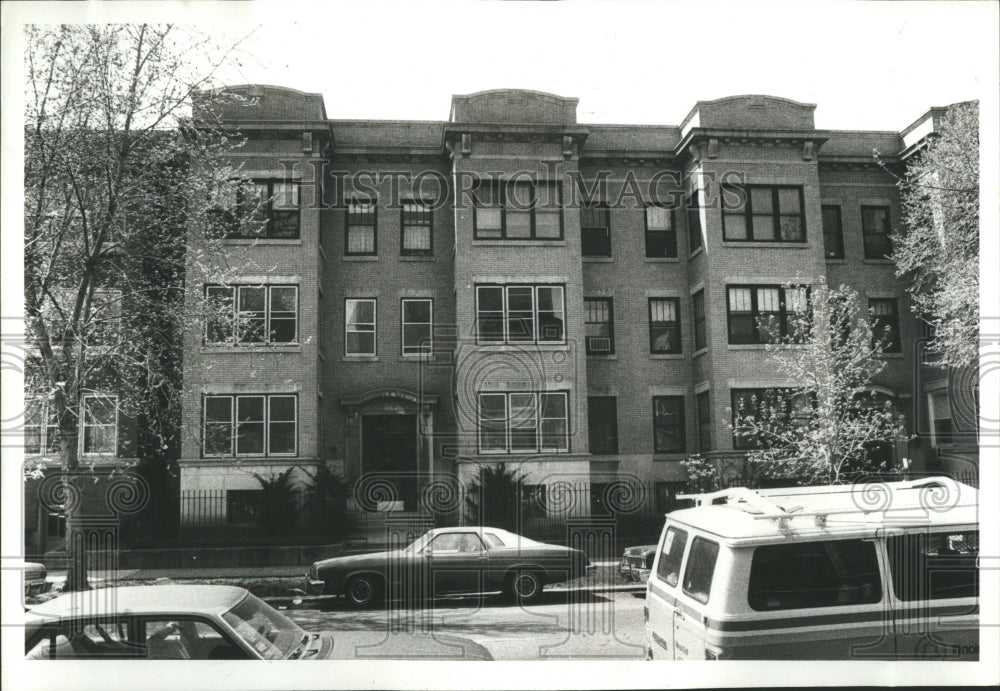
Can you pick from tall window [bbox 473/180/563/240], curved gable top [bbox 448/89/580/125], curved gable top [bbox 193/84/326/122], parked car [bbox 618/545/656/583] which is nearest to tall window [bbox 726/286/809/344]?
tall window [bbox 473/180/563/240]

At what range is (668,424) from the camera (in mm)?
9531

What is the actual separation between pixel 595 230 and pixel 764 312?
2.32 metres

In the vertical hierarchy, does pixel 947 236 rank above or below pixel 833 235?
below

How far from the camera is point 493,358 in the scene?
30.8 feet

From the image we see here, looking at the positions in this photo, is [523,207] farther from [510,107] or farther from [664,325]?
[664,325]

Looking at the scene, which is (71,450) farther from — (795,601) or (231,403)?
(795,601)

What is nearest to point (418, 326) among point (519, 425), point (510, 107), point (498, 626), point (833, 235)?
point (519, 425)

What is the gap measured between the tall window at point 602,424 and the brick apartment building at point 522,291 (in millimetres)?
24

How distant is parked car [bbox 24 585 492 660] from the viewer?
625cm

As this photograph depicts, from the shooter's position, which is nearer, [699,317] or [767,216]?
[767,216]

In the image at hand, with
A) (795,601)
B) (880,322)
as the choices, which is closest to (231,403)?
(795,601)

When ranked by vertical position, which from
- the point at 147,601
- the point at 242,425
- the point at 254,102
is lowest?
the point at 147,601

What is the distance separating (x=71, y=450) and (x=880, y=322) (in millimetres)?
9483

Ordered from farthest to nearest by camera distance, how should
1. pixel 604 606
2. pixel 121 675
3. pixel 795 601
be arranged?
1. pixel 604 606
2. pixel 121 675
3. pixel 795 601
